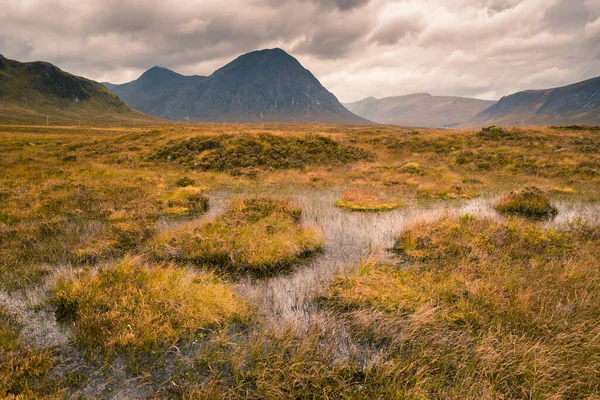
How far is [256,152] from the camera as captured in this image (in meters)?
33.4

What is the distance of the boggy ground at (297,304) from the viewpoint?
5137 millimetres

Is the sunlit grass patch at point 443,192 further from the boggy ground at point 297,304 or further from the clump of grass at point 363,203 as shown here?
→ the clump of grass at point 363,203

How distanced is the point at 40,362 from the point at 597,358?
10.4 m

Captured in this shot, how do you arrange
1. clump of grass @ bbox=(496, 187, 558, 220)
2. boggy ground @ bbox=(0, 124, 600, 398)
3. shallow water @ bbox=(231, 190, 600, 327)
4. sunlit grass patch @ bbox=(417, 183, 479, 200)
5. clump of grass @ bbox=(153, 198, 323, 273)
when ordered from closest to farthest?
boggy ground @ bbox=(0, 124, 600, 398), shallow water @ bbox=(231, 190, 600, 327), clump of grass @ bbox=(153, 198, 323, 273), clump of grass @ bbox=(496, 187, 558, 220), sunlit grass patch @ bbox=(417, 183, 479, 200)

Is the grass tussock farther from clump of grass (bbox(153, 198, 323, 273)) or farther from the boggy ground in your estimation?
clump of grass (bbox(153, 198, 323, 273))

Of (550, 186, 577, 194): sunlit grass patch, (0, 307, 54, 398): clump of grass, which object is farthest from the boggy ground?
(550, 186, 577, 194): sunlit grass patch

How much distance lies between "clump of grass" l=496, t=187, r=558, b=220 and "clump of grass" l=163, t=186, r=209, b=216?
1719cm

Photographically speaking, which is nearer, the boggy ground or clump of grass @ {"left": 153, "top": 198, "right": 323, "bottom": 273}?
the boggy ground

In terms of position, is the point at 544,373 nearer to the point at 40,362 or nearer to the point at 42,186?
the point at 40,362

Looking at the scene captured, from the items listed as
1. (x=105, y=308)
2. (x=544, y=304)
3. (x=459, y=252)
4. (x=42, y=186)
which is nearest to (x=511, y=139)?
(x=459, y=252)

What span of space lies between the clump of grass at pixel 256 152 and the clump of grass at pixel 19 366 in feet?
73.6

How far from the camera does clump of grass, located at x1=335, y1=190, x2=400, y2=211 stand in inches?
657

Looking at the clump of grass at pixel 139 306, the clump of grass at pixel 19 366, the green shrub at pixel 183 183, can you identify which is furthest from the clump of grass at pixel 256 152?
the clump of grass at pixel 19 366

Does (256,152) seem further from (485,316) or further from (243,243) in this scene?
(485,316)
